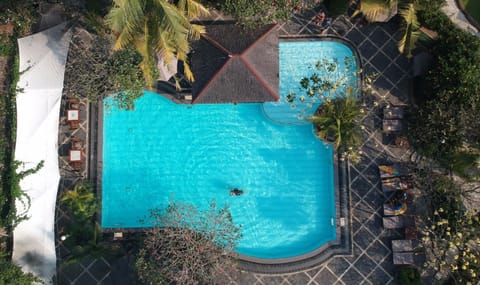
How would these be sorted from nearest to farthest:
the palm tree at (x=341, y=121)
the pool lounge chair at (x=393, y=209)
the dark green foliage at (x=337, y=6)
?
the palm tree at (x=341, y=121), the dark green foliage at (x=337, y=6), the pool lounge chair at (x=393, y=209)

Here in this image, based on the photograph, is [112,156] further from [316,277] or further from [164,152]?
[316,277]

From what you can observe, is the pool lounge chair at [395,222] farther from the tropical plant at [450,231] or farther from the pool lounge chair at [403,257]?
the pool lounge chair at [403,257]

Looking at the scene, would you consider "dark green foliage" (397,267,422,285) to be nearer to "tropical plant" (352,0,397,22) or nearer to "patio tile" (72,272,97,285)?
"tropical plant" (352,0,397,22)

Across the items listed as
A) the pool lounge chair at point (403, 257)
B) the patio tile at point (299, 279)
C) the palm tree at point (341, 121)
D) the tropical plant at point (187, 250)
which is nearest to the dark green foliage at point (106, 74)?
the tropical plant at point (187, 250)

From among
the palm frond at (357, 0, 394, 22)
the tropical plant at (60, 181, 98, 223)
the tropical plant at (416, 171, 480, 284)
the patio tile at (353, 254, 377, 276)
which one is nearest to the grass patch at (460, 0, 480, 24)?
the palm frond at (357, 0, 394, 22)

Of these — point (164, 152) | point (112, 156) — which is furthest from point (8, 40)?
point (164, 152)

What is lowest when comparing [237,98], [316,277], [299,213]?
[316,277]
